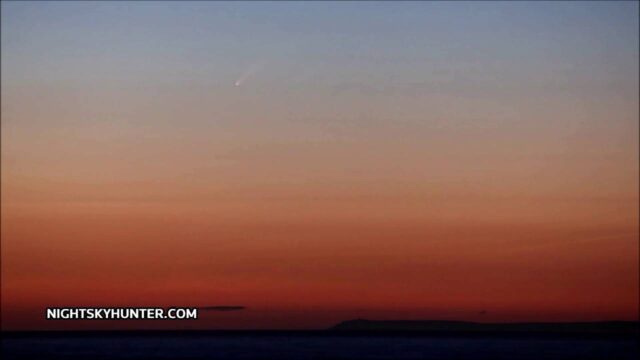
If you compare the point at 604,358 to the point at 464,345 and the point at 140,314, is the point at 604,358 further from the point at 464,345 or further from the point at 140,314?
the point at 140,314

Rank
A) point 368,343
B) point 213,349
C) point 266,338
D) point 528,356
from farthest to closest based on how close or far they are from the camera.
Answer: point 266,338, point 368,343, point 213,349, point 528,356

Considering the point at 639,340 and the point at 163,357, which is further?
the point at 639,340

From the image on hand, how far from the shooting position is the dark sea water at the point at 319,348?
43031 millimetres

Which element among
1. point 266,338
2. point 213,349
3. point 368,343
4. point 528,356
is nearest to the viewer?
point 528,356

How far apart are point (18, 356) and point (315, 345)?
33.7ft

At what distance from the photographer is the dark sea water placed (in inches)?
1694

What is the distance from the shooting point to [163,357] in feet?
138

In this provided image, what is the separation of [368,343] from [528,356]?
A: 7705 mm

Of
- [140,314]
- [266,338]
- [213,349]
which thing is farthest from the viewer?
[266,338]

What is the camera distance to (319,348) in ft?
153

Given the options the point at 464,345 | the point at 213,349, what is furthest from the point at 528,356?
the point at 213,349

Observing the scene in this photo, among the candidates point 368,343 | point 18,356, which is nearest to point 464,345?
point 368,343

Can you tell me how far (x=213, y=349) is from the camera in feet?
153

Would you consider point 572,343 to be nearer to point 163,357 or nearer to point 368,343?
point 368,343
